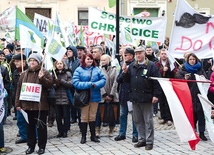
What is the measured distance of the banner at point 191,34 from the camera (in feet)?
25.2

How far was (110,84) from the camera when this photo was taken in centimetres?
877

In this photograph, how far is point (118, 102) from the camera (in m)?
8.83

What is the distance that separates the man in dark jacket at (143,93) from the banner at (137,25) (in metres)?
2.65

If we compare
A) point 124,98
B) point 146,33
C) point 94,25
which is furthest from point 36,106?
point 94,25

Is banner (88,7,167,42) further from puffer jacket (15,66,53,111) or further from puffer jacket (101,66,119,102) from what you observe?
puffer jacket (15,66,53,111)

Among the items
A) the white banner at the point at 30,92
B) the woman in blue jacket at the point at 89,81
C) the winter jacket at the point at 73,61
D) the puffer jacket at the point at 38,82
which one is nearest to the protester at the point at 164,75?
the winter jacket at the point at 73,61

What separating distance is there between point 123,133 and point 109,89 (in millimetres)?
928

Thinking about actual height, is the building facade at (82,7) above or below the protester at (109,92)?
above

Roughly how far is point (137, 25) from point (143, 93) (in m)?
3.37

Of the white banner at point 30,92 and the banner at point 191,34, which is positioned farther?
the banner at point 191,34

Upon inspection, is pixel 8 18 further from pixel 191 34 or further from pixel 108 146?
pixel 191 34

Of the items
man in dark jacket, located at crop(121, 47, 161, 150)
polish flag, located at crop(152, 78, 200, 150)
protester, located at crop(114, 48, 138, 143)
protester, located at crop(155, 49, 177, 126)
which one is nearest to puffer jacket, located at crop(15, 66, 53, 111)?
man in dark jacket, located at crop(121, 47, 161, 150)

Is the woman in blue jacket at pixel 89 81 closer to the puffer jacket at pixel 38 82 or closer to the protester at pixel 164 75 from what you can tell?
the puffer jacket at pixel 38 82

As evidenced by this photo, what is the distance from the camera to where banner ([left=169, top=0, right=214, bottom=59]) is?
7676 millimetres
